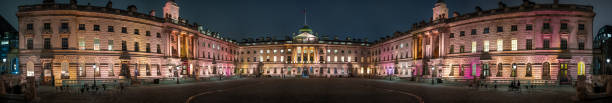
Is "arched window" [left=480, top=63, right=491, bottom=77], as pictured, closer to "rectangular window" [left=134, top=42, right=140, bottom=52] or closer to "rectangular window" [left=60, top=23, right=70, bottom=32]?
"rectangular window" [left=134, top=42, right=140, bottom=52]

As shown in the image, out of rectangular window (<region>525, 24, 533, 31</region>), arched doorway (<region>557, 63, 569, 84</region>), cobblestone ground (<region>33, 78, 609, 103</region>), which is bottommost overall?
cobblestone ground (<region>33, 78, 609, 103</region>)

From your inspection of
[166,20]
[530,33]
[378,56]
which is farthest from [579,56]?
[166,20]

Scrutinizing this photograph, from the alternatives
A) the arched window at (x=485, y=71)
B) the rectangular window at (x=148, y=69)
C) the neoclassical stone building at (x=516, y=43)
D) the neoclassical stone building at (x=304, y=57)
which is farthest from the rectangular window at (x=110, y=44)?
the arched window at (x=485, y=71)

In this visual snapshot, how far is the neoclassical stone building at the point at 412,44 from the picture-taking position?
3347 cm

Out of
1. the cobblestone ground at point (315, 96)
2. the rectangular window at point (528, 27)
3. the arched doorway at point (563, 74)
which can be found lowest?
the cobblestone ground at point (315, 96)

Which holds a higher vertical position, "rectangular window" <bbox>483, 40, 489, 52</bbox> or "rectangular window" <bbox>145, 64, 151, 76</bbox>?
"rectangular window" <bbox>483, 40, 489, 52</bbox>

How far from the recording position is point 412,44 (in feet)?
181

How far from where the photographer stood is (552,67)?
33.5 metres

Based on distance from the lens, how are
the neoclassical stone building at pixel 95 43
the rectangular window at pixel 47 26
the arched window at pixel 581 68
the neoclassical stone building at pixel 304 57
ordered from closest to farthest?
the arched window at pixel 581 68, the neoclassical stone building at pixel 95 43, the rectangular window at pixel 47 26, the neoclassical stone building at pixel 304 57

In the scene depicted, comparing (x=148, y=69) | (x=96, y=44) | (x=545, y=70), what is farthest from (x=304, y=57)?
(x=545, y=70)

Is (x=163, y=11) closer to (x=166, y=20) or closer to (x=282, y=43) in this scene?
(x=166, y=20)

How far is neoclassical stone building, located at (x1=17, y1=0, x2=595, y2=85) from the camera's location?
33.5 m

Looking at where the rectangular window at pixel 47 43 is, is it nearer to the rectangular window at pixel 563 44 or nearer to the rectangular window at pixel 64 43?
the rectangular window at pixel 64 43

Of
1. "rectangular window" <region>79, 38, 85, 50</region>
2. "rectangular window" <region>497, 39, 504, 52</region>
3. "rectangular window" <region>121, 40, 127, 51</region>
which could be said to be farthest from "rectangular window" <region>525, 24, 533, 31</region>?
"rectangular window" <region>79, 38, 85, 50</region>
